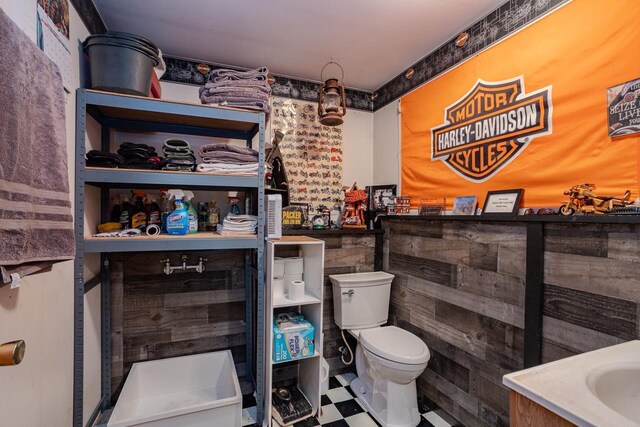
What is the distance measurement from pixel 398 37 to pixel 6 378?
8.01ft

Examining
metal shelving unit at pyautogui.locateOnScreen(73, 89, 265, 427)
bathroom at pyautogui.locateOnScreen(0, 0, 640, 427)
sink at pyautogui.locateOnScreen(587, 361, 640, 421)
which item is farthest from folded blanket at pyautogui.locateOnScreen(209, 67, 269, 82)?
sink at pyautogui.locateOnScreen(587, 361, 640, 421)

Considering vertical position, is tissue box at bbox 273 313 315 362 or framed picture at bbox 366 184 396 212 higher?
framed picture at bbox 366 184 396 212

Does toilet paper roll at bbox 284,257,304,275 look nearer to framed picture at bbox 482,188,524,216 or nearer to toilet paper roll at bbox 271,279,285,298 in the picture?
toilet paper roll at bbox 271,279,285,298

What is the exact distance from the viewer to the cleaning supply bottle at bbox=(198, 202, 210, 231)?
6.56 ft

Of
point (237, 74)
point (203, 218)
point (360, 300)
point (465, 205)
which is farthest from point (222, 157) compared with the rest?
point (465, 205)

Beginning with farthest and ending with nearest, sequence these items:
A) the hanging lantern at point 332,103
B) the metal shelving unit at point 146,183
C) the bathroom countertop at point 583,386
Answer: the hanging lantern at point 332,103 → the metal shelving unit at point 146,183 → the bathroom countertop at point 583,386

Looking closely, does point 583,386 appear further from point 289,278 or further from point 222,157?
point 222,157

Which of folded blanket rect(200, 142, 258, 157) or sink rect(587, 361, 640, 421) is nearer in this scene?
sink rect(587, 361, 640, 421)

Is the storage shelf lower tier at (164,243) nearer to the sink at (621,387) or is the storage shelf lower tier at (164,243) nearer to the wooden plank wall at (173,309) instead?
the wooden plank wall at (173,309)

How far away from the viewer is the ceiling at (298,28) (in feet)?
5.30

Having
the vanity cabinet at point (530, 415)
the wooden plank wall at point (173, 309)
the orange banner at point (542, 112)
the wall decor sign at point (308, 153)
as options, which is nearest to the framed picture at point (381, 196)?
the wall decor sign at point (308, 153)

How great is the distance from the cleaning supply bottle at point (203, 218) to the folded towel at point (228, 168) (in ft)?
1.63

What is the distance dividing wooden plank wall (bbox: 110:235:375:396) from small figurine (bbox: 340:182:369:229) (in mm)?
322

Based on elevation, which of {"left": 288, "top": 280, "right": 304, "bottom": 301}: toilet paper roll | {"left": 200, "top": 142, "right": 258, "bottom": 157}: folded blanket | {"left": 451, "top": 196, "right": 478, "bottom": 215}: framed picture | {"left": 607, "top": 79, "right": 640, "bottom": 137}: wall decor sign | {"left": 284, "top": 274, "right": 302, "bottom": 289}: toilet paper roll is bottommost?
{"left": 288, "top": 280, "right": 304, "bottom": 301}: toilet paper roll
